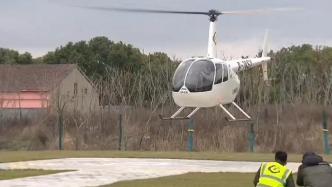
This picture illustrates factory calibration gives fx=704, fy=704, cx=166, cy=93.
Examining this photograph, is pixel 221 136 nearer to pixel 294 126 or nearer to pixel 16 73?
pixel 294 126

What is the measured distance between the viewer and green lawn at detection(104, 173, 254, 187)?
17925mm

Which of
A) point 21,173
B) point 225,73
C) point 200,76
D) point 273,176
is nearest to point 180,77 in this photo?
point 200,76

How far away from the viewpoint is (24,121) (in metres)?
46.4

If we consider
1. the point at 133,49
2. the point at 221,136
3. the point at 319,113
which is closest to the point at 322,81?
the point at 319,113

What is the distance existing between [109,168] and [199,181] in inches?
198

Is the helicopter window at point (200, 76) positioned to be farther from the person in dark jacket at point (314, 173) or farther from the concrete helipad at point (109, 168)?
the person in dark jacket at point (314, 173)

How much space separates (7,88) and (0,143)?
845 inches

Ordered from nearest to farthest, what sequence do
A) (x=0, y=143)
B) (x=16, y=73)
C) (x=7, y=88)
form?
(x=0, y=143), (x=7, y=88), (x=16, y=73)

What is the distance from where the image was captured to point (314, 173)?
1045 cm

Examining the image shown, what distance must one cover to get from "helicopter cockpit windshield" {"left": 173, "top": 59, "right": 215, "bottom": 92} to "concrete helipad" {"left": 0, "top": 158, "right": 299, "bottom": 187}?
411cm

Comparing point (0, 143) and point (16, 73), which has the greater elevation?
point (16, 73)

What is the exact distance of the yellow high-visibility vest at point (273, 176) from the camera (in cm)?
1020

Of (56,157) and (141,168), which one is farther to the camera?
(56,157)

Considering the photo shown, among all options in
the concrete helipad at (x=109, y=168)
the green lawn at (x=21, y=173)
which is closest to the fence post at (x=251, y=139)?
the concrete helipad at (x=109, y=168)
